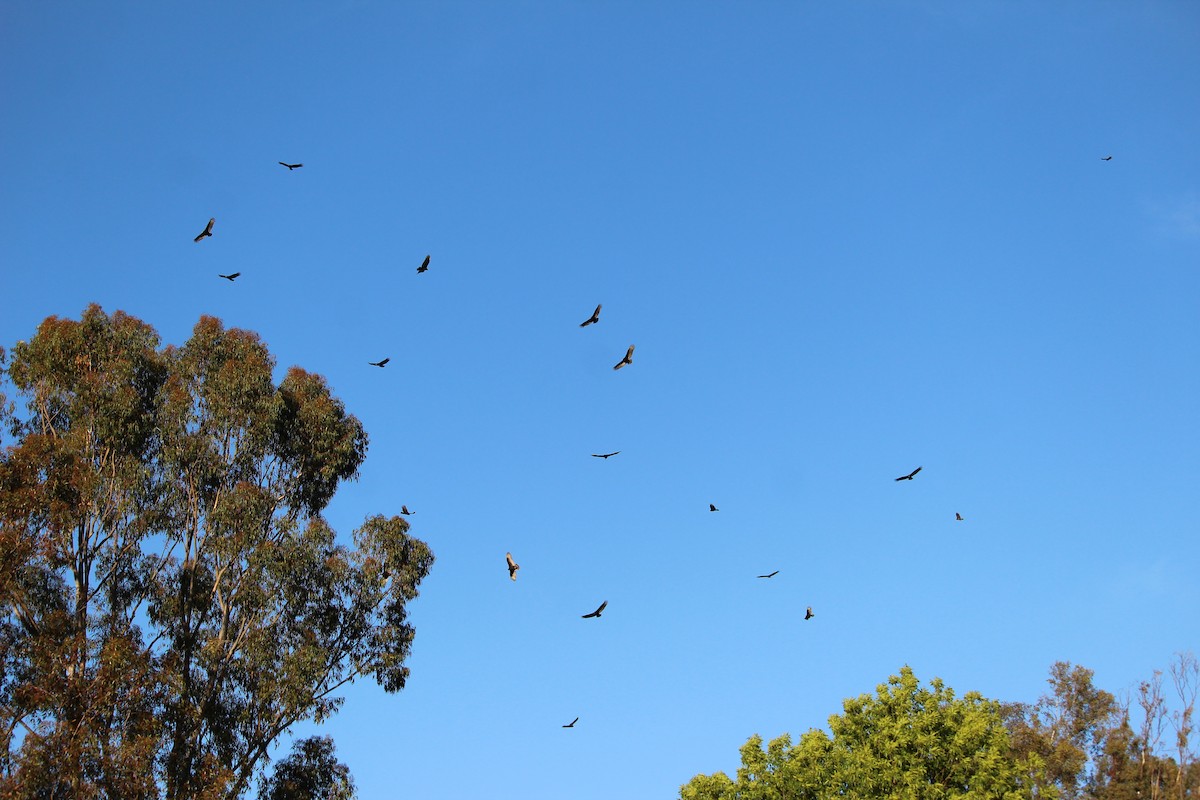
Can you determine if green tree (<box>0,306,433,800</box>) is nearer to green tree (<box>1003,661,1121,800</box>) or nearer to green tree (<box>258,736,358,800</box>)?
green tree (<box>258,736,358,800</box>)

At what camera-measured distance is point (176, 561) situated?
2881 cm

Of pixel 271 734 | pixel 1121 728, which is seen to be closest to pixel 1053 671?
pixel 1121 728

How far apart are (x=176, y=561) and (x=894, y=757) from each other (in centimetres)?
1906

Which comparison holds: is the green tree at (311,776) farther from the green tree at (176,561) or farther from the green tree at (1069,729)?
the green tree at (1069,729)

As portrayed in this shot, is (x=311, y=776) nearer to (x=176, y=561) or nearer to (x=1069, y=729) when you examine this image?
(x=176, y=561)

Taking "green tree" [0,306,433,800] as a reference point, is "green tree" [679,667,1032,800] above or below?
below

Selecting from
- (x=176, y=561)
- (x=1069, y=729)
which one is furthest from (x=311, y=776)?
(x=1069, y=729)

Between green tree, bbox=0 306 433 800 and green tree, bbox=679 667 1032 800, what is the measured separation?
10.2 m

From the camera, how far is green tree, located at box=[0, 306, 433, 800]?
24.2 m

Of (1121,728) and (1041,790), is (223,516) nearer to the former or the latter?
(1041,790)

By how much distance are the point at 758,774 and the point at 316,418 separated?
15.7m

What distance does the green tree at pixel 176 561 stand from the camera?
2423 centimetres

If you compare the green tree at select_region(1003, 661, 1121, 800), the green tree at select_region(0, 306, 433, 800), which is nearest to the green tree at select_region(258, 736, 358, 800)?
the green tree at select_region(0, 306, 433, 800)

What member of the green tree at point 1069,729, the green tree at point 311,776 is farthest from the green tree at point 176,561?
the green tree at point 1069,729
